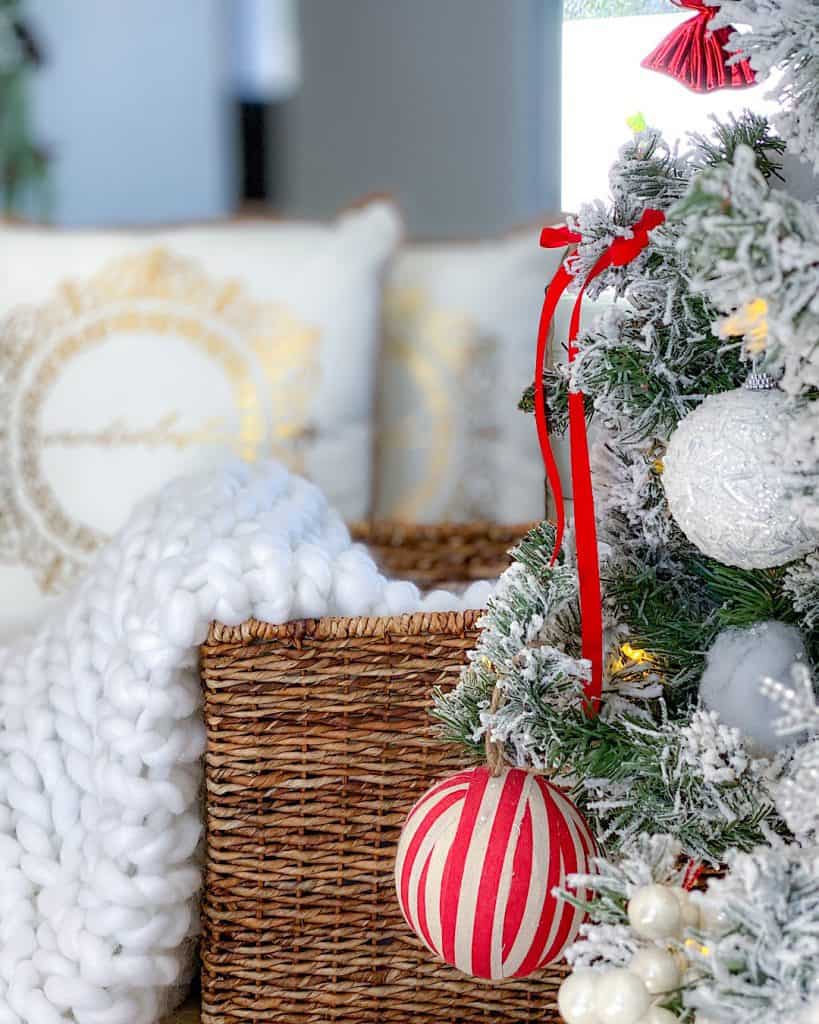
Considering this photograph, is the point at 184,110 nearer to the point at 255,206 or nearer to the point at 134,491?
the point at 255,206

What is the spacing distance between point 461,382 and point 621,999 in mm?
881

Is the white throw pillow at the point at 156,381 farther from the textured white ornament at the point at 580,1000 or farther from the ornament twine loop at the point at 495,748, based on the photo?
the textured white ornament at the point at 580,1000

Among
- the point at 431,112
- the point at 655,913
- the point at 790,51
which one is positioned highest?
the point at 431,112

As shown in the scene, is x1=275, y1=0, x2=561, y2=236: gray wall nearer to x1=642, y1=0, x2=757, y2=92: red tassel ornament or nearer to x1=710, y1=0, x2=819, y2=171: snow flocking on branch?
x1=642, y1=0, x2=757, y2=92: red tassel ornament

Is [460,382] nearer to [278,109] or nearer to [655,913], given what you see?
[655,913]

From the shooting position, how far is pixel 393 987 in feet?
2.61

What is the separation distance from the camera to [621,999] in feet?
1.40

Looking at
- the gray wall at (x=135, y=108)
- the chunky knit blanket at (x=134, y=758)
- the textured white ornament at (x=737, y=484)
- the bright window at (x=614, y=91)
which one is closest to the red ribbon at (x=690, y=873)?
the textured white ornament at (x=737, y=484)

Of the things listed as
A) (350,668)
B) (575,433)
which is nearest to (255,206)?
(350,668)

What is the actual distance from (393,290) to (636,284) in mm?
760

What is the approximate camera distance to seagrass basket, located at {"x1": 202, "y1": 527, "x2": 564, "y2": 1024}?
2.38ft

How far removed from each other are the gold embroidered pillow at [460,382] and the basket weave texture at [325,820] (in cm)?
51

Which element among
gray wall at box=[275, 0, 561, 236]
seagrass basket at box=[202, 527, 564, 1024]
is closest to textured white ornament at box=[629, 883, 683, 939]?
seagrass basket at box=[202, 527, 564, 1024]

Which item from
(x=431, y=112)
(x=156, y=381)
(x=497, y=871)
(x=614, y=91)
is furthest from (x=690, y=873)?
(x=431, y=112)
